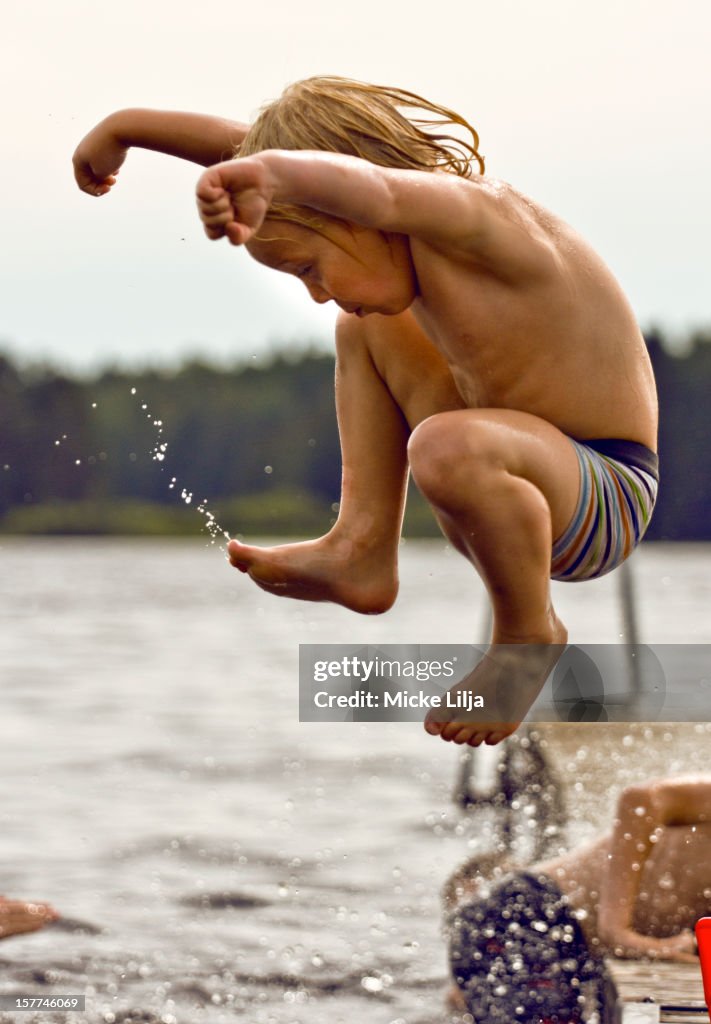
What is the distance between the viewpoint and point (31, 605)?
3603 centimetres

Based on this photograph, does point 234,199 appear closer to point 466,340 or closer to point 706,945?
point 466,340

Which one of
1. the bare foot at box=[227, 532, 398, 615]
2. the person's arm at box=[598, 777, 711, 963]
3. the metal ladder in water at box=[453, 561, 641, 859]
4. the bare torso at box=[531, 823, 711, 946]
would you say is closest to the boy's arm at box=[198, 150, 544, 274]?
the bare foot at box=[227, 532, 398, 615]

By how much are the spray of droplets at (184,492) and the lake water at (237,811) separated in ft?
26.1

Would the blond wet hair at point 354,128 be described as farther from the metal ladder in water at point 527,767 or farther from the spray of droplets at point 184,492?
the metal ladder in water at point 527,767

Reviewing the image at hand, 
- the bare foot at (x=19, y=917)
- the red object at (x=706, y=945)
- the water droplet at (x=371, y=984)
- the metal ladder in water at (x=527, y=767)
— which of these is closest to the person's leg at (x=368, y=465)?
the red object at (x=706, y=945)

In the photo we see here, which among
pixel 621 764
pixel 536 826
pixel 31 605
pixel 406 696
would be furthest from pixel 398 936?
pixel 31 605

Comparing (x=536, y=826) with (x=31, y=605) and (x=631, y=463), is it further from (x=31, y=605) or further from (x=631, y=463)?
(x=31, y=605)

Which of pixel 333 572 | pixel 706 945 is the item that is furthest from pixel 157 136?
pixel 706 945

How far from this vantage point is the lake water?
39.4 feet

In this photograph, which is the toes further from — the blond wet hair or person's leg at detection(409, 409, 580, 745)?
the blond wet hair

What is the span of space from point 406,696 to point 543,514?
63 cm

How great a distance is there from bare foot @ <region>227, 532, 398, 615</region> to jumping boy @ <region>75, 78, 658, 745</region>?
2.7 inches

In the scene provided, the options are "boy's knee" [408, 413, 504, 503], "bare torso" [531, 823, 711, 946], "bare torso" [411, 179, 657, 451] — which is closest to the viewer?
"boy's knee" [408, 413, 504, 503]

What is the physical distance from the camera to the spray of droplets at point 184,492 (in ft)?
8.61
